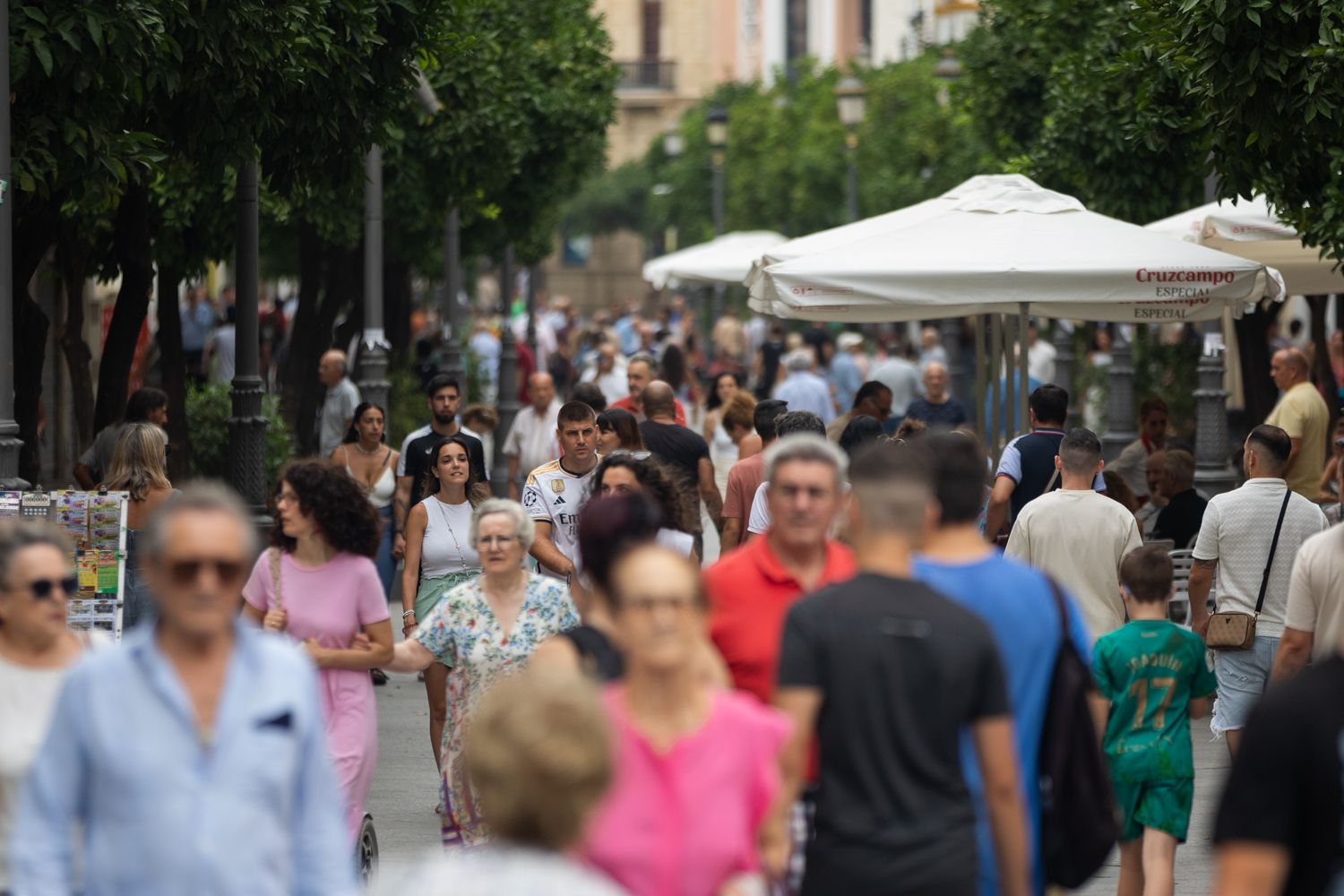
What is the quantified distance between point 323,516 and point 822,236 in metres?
7.43

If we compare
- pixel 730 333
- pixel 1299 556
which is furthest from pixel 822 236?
pixel 730 333

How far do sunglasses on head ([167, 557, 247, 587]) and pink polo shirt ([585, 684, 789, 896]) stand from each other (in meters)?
0.78

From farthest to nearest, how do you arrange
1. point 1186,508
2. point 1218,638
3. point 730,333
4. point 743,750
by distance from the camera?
point 730,333 < point 1186,508 < point 1218,638 < point 743,750

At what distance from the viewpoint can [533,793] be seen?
3656 mm

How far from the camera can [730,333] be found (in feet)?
115

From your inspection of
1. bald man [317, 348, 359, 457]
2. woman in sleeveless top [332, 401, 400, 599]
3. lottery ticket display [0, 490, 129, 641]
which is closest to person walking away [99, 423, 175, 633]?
lottery ticket display [0, 490, 129, 641]

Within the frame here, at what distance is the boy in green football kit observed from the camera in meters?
7.26

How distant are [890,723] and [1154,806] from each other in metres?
3.01

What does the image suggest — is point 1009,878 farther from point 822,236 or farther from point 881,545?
point 822,236

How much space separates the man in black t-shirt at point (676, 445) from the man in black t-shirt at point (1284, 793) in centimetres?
779

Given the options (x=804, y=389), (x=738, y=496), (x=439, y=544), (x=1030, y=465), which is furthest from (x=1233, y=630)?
(x=804, y=389)

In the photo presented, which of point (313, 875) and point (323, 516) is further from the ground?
point (323, 516)

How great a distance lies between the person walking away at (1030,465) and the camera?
35.9 feet

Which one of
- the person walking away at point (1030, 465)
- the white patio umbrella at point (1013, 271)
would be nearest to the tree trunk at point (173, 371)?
the white patio umbrella at point (1013, 271)
